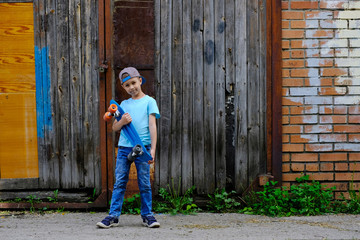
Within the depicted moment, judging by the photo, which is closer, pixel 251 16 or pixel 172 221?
pixel 172 221

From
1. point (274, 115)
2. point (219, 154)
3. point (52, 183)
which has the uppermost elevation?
point (274, 115)

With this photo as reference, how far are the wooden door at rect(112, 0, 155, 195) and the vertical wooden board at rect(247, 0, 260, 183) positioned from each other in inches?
42.5

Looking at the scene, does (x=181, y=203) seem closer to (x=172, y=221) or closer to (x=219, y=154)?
(x=172, y=221)

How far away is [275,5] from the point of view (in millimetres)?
4809

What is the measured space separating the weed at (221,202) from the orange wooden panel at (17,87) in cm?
213

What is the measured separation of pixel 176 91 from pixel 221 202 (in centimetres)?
134

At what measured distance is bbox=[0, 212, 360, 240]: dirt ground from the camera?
3.90 metres

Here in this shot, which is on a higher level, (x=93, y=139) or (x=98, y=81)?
(x=98, y=81)

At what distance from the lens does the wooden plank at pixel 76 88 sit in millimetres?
4867

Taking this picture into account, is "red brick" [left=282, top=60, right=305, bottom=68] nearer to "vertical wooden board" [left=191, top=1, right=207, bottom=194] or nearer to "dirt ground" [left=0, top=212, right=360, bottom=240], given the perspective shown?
"vertical wooden board" [left=191, top=1, right=207, bottom=194]

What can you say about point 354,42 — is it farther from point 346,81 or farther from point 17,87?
point 17,87

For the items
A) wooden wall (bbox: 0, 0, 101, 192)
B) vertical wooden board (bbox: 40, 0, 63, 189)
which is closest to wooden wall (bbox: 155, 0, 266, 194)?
wooden wall (bbox: 0, 0, 101, 192)

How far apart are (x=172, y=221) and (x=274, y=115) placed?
5.24 ft

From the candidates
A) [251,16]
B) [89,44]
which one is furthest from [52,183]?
[251,16]
